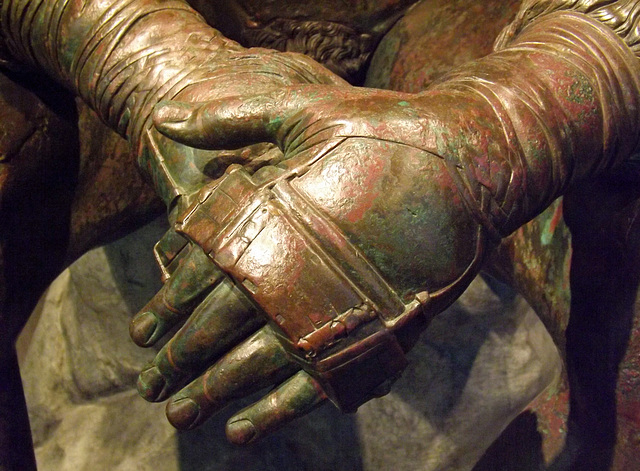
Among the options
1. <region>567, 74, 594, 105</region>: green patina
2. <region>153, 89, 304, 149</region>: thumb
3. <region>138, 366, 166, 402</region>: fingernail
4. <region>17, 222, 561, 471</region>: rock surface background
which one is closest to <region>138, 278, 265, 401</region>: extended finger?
<region>138, 366, 166, 402</region>: fingernail

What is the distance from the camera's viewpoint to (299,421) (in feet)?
4.65

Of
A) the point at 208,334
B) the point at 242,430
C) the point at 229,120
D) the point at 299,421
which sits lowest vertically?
the point at 299,421

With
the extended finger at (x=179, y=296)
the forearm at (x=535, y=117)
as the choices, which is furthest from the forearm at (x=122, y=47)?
the forearm at (x=535, y=117)

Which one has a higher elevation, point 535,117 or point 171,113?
point 171,113

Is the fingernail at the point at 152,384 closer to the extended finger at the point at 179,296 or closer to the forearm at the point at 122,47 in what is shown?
the extended finger at the point at 179,296

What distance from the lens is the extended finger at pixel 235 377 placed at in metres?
0.70

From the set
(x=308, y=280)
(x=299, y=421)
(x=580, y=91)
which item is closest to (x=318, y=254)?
(x=308, y=280)

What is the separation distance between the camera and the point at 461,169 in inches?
27.1

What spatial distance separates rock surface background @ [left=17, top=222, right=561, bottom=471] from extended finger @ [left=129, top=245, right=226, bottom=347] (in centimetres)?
69

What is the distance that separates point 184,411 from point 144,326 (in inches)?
4.4

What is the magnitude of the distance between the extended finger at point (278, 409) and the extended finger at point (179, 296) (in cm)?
14

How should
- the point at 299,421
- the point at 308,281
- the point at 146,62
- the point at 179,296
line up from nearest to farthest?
the point at 308,281 → the point at 179,296 → the point at 146,62 → the point at 299,421

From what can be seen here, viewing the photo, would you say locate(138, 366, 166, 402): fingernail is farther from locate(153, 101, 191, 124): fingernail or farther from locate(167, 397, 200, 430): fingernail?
locate(153, 101, 191, 124): fingernail

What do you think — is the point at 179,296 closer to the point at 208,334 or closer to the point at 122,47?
the point at 208,334
